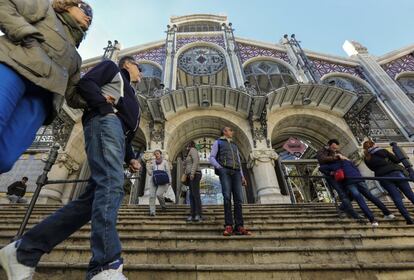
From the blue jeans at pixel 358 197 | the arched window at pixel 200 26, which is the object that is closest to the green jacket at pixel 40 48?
the blue jeans at pixel 358 197

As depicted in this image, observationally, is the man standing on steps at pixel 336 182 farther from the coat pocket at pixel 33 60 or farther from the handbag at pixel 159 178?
the coat pocket at pixel 33 60

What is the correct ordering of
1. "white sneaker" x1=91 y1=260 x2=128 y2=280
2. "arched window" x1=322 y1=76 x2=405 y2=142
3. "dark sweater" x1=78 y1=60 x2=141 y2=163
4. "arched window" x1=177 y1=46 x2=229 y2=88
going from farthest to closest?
1. "arched window" x1=177 y1=46 x2=229 y2=88
2. "arched window" x1=322 y1=76 x2=405 y2=142
3. "dark sweater" x1=78 y1=60 x2=141 y2=163
4. "white sneaker" x1=91 y1=260 x2=128 y2=280

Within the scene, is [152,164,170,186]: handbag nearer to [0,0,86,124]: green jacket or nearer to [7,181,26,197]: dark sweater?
[0,0,86,124]: green jacket

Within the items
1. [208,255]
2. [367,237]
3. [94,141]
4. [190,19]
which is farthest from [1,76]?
[190,19]

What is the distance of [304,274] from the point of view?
2.27m

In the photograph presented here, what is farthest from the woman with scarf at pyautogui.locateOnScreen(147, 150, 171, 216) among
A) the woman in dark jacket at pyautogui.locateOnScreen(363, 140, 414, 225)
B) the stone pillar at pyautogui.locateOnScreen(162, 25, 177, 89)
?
the stone pillar at pyautogui.locateOnScreen(162, 25, 177, 89)

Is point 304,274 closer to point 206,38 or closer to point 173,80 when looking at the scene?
point 173,80

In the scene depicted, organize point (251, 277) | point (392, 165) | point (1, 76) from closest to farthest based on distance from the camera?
point (1, 76) < point (251, 277) < point (392, 165)

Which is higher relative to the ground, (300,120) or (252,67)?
(252,67)

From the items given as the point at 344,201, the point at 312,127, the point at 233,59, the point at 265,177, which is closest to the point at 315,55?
the point at 233,59

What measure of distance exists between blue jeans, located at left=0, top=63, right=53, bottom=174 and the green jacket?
0.07 m

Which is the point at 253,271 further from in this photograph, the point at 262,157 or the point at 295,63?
the point at 295,63

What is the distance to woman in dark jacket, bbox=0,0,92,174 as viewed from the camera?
1470 millimetres

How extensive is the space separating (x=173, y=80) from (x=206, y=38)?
533 centimetres
